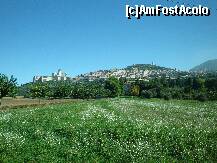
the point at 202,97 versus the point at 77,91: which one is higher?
Result: the point at 77,91

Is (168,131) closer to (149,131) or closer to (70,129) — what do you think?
(149,131)

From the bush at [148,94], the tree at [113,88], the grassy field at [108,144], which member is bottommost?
the grassy field at [108,144]

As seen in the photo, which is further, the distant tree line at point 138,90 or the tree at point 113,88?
the tree at point 113,88

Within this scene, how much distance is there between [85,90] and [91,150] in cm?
11281

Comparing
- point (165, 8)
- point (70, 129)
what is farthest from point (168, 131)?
point (165, 8)

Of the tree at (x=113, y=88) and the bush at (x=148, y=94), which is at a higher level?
the tree at (x=113, y=88)

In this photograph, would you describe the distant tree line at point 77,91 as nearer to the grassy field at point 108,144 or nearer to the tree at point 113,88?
the tree at point 113,88

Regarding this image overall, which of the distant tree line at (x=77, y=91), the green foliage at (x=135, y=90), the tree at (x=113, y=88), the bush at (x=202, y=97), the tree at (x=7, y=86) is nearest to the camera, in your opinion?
the tree at (x=7, y=86)

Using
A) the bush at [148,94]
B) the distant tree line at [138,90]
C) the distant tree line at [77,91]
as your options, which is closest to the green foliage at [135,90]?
the distant tree line at [138,90]

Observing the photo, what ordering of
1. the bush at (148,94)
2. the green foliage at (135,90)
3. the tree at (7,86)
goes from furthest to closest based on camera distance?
the green foliage at (135,90) < the bush at (148,94) < the tree at (7,86)

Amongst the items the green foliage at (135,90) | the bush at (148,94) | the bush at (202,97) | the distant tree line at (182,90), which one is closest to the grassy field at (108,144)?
the bush at (202,97)

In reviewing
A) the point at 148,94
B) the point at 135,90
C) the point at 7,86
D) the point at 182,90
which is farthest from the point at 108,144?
the point at 135,90

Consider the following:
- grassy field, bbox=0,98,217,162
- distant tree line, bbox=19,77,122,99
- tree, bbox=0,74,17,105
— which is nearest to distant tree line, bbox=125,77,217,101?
distant tree line, bbox=19,77,122,99

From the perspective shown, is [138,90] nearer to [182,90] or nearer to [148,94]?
[148,94]
